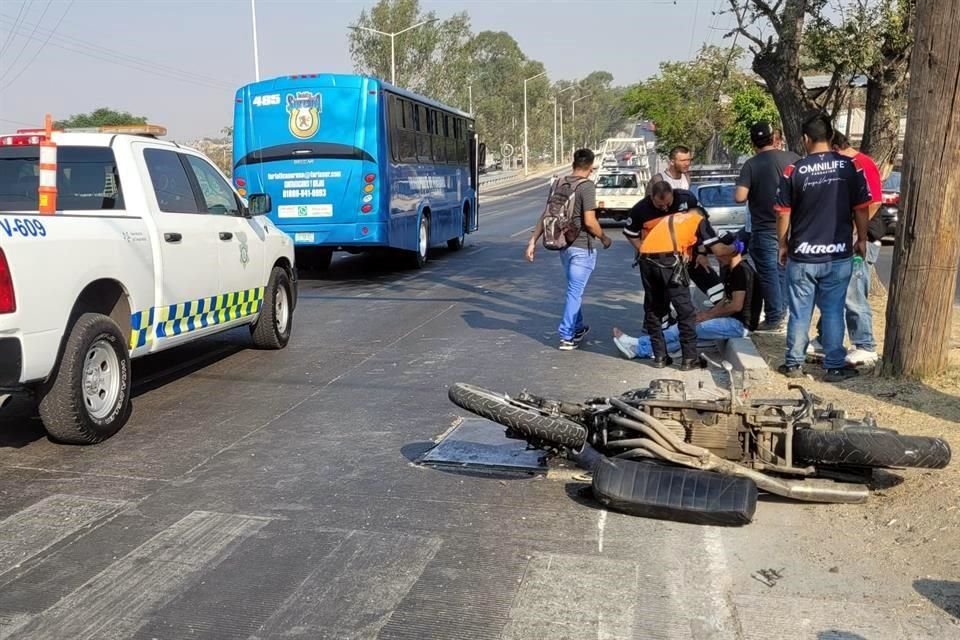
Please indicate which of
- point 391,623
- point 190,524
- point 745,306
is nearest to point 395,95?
point 745,306

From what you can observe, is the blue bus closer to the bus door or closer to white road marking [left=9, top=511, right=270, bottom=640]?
the bus door

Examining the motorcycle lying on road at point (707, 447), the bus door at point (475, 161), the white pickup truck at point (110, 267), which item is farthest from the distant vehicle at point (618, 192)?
the motorcycle lying on road at point (707, 447)

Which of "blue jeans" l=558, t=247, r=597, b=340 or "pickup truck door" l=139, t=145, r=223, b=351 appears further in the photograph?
"blue jeans" l=558, t=247, r=597, b=340

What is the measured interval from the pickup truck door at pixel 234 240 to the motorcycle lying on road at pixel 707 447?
353 centimetres

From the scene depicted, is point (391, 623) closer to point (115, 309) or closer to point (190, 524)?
point (190, 524)

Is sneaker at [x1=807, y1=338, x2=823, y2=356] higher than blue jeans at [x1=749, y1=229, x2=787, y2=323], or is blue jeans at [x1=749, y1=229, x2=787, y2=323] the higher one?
blue jeans at [x1=749, y1=229, x2=787, y2=323]

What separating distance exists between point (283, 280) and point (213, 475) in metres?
4.14

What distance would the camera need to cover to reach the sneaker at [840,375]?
7.01 meters

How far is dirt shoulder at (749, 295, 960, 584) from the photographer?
412 cm

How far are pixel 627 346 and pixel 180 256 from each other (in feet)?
13.0

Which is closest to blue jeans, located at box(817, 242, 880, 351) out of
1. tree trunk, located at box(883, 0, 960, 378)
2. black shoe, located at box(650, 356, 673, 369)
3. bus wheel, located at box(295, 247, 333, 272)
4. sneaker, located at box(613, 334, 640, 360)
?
tree trunk, located at box(883, 0, 960, 378)

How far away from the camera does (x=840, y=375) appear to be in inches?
278

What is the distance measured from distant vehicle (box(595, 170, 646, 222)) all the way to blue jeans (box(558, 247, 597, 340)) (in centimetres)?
1804

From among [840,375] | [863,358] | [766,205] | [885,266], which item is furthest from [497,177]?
[840,375]
